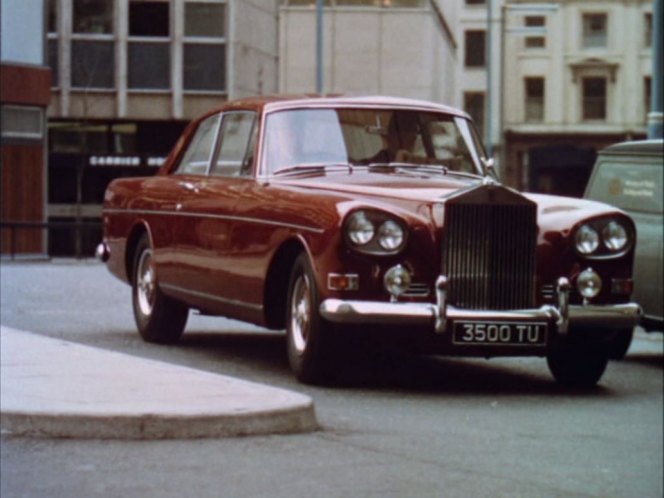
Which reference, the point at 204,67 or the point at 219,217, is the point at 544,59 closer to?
the point at 204,67

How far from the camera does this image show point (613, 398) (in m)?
8.88

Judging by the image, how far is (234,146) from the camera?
4824 mm

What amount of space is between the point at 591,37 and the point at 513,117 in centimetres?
24

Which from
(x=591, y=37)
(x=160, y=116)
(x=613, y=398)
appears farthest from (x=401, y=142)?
(x=613, y=398)

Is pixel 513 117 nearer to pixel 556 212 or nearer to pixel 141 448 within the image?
pixel 556 212

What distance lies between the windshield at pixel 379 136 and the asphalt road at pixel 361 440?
0.64 metres

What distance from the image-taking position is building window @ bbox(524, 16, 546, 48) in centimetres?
311

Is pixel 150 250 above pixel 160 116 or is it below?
below

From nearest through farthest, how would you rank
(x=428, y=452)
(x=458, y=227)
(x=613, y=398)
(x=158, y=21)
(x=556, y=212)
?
(x=158, y=21)
(x=556, y=212)
(x=458, y=227)
(x=428, y=452)
(x=613, y=398)

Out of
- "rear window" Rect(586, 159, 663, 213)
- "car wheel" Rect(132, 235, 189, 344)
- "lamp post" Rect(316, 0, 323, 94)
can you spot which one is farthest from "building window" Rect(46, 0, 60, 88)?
"rear window" Rect(586, 159, 663, 213)

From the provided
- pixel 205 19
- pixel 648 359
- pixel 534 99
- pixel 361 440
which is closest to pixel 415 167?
pixel 534 99

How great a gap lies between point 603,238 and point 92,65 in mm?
1458

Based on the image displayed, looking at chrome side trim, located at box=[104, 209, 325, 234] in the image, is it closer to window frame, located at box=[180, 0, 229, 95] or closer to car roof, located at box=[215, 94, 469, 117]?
car roof, located at box=[215, 94, 469, 117]

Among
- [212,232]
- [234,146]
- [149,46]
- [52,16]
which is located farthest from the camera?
[212,232]
